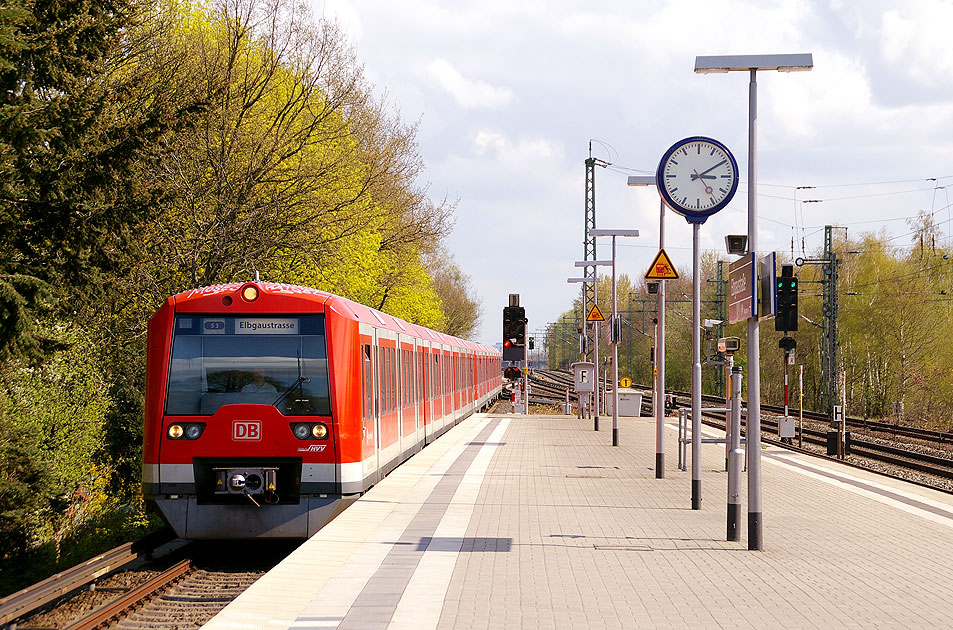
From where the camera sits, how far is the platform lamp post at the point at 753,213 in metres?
10.4

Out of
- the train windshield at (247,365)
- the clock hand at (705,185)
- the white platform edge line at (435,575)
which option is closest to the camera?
the white platform edge line at (435,575)

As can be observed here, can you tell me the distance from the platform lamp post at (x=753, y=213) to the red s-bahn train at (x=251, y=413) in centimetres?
431

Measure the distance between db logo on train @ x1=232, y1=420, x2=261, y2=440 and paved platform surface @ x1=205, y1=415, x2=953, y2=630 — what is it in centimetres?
129

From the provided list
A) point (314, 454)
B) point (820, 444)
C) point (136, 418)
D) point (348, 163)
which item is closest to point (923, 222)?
point (820, 444)

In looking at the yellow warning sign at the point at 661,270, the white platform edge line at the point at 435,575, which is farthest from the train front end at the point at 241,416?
the yellow warning sign at the point at 661,270

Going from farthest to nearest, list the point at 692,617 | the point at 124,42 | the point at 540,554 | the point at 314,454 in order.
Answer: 1. the point at 124,42
2. the point at 314,454
3. the point at 540,554
4. the point at 692,617

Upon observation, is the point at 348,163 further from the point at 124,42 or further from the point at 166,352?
the point at 166,352

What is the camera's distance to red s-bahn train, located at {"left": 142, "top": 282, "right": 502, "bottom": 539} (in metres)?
11.2

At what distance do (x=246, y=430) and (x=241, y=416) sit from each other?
16 cm

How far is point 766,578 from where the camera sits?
8828 millimetres

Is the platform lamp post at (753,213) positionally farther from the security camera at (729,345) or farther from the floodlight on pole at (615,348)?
the floodlight on pole at (615,348)

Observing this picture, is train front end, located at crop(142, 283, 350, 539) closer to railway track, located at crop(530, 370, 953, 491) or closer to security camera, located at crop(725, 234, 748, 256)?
security camera, located at crop(725, 234, 748, 256)

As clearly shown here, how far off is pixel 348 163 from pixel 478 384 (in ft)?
62.4

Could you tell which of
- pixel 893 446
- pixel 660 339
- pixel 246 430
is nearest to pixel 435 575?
pixel 246 430
